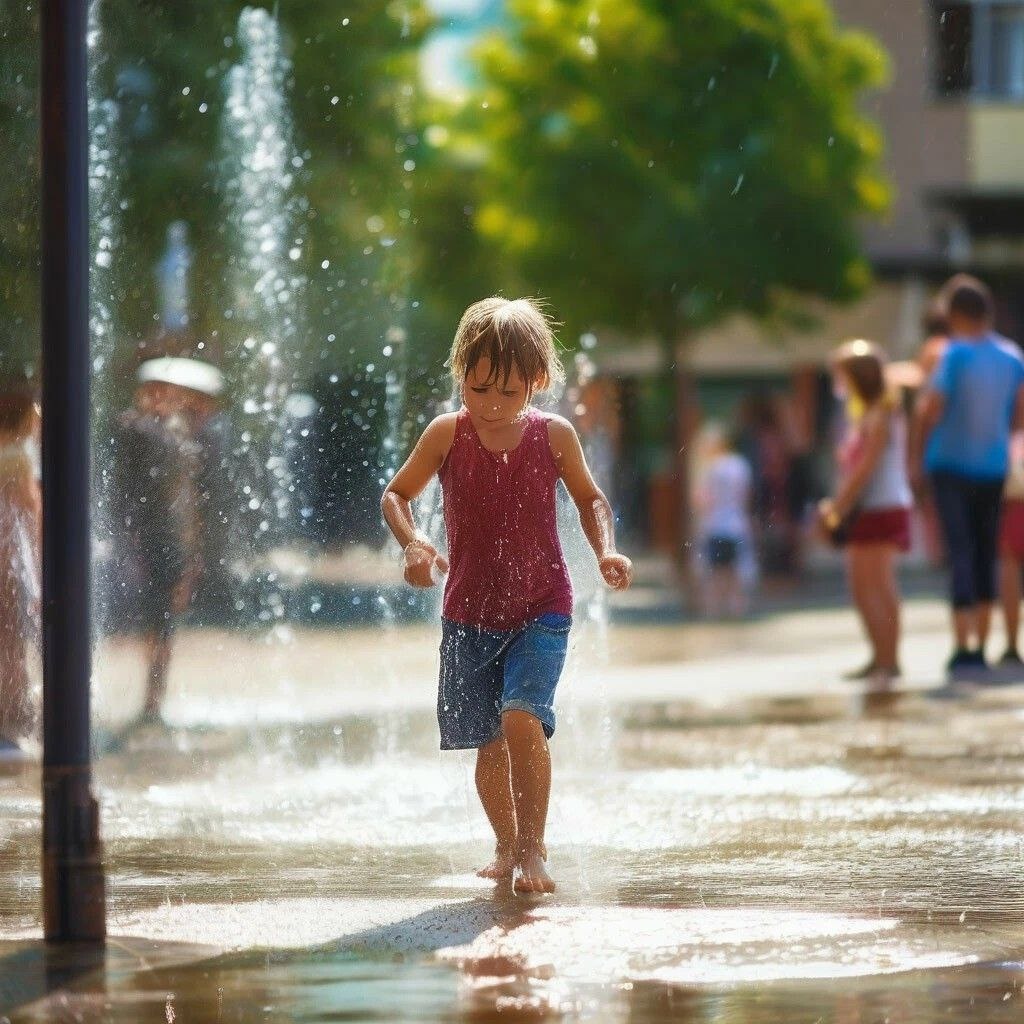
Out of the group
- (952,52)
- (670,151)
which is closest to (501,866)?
(670,151)

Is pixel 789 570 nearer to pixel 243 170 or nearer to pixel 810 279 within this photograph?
pixel 810 279

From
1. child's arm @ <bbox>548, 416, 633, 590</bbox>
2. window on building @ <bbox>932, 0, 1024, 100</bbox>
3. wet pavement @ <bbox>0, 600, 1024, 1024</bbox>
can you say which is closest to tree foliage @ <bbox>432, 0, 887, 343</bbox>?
window on building @ <bbox>932, 0, 1024, 100</bbox>

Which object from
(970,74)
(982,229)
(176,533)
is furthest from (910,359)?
(176,533)

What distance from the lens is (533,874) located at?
5.40m

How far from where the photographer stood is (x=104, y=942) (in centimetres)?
478

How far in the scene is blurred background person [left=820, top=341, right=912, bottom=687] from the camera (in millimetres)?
10734

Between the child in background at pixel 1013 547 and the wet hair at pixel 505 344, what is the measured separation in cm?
624

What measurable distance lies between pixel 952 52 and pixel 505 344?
2837 cm

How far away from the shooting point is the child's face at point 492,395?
17.6ft

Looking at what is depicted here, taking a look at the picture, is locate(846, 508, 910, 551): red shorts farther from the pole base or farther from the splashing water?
the pole base

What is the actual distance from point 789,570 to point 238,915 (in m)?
19.8

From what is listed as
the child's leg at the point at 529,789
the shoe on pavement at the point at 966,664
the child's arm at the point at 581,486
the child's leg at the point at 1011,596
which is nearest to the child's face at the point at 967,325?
the child's leg at the point at 1011,596

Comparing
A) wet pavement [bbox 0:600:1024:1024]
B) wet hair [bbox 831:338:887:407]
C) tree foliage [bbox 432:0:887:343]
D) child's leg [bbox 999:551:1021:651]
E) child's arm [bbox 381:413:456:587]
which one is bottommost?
wet pavement [bbox 0:600:1024:1024]

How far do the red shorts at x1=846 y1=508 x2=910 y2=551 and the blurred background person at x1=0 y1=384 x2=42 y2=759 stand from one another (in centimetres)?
403
